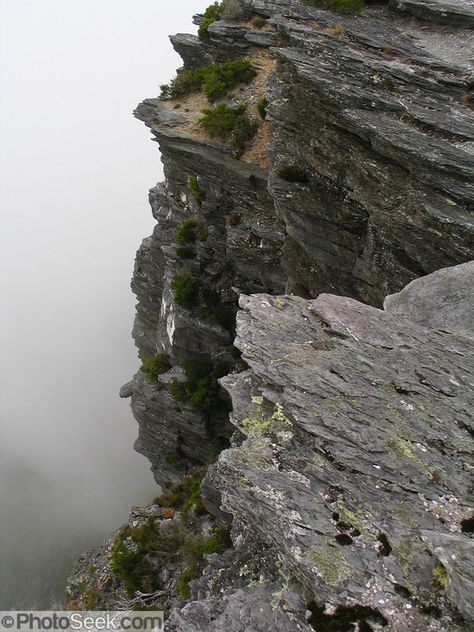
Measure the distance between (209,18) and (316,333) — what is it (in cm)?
3067

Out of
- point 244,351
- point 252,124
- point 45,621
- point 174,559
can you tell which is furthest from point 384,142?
point 45,621

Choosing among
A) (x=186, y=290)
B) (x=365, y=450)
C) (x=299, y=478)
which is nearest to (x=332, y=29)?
(x=186, y=290)

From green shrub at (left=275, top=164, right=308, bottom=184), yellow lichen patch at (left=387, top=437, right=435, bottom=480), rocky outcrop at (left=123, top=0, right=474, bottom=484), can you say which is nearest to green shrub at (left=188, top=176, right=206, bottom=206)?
rocky outcrop at (left=123, top=0, right=474, bottom=484)

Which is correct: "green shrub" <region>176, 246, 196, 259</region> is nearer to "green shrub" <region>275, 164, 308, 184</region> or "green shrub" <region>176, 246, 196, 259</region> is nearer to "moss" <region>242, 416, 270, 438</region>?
"green shrub" <region>275, 164, 308, 184</region>

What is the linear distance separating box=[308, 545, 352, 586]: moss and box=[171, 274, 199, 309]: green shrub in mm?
25261

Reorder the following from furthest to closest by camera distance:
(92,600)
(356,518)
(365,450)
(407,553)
Result: (92,600)
(365,450)
(356,518)
(407,553)

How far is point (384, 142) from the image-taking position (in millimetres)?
17547

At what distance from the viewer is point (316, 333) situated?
45.3 ft

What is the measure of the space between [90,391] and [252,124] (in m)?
75.2

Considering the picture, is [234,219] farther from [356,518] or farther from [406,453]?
[356,518]

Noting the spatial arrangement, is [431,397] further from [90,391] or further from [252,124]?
[90,391]

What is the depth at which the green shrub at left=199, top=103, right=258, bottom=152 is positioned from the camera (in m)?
29.2

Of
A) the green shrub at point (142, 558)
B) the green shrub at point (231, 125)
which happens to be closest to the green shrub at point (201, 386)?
the green shrub at point (142, 558)

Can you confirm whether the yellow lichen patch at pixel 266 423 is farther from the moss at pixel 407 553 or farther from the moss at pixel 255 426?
the moss at pixel 407 553
